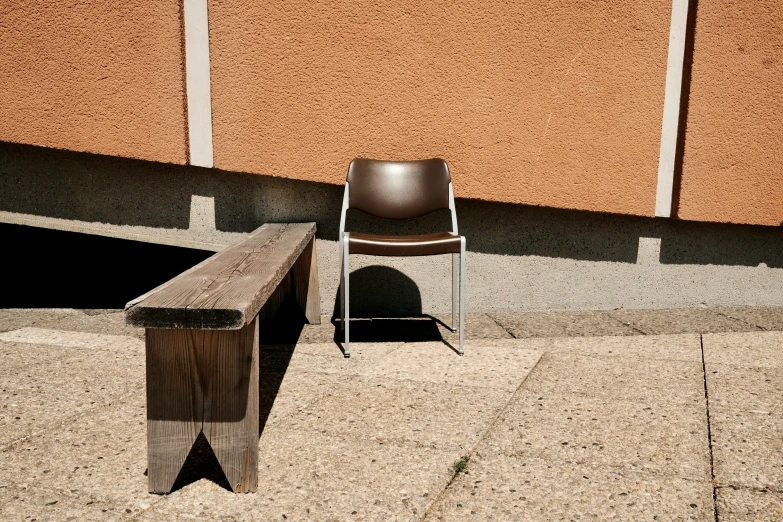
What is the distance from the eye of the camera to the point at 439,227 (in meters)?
4.40

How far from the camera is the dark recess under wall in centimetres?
505

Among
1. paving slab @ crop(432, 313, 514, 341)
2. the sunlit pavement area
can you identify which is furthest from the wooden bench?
paving slab @ crop(432, 313, 514, 341)

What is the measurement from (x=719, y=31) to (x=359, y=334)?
2.61m

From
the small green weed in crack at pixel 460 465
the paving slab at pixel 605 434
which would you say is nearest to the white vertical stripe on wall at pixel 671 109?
the paving slab at pixel 605 434

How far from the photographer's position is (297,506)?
6.56 feet

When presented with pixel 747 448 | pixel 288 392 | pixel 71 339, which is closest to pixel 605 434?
pixel 747 448

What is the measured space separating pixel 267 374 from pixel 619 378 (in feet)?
5.07

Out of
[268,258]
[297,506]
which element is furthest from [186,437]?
[268,258]

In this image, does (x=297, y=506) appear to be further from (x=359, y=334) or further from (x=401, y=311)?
(x=401, y=311)

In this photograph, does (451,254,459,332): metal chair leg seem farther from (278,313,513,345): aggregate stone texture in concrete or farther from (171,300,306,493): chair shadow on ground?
(171,300,306,493): chair shadow on ground

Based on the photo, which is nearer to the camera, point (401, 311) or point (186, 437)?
point (186, 437)

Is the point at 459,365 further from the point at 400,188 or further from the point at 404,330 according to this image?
the point at 400,188

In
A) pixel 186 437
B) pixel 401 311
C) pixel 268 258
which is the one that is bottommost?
pixel 401 311

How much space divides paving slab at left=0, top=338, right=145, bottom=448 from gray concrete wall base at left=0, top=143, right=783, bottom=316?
3.19 feet
